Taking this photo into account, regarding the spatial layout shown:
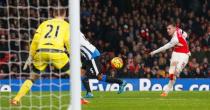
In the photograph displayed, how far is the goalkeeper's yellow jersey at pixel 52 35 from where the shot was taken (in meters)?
13.1

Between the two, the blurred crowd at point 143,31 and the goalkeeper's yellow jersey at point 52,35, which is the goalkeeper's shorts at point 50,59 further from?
the blurred crowd at point 143,31

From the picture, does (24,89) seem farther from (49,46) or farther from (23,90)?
(49,46)

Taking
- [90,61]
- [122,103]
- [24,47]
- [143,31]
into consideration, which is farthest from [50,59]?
[143,31]

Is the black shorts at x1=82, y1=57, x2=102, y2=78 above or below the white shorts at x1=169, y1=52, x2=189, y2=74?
below

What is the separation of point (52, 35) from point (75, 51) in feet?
13.5

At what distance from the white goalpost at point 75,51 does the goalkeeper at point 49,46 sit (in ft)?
12.3

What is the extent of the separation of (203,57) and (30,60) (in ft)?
40.0

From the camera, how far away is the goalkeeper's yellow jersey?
1312cm

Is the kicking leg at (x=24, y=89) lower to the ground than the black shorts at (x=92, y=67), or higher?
lower

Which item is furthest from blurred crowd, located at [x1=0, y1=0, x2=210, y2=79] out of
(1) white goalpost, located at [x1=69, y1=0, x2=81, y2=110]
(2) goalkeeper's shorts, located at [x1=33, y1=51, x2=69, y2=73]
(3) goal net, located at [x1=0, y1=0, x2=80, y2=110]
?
(1) white goalpost, located at [x1=69, y1=0, x2=81, y2=110]

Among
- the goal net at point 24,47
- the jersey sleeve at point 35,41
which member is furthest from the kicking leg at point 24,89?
the jersey sleeve at point 35,41

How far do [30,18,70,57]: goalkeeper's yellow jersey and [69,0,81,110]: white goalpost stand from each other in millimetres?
3863

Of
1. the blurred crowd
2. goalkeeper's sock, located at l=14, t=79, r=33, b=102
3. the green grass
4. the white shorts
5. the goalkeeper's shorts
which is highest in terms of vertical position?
the blurred crowd

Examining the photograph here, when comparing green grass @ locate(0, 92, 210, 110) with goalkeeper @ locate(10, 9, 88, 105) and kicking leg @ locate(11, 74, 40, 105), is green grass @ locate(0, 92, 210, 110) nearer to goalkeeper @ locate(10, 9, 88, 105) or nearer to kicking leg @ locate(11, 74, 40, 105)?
kicking leg @ locate(11, 74, 40, 105)
